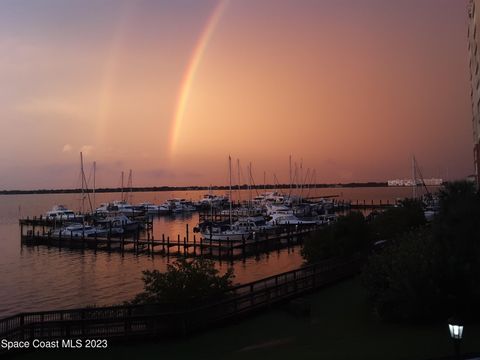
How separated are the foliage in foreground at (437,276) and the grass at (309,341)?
0.78 m

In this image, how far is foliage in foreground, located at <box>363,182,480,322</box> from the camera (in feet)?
55.8

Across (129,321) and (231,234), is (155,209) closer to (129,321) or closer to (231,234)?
(231,234)

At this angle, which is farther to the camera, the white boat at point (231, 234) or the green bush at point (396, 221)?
the white boat at point (231, 234)

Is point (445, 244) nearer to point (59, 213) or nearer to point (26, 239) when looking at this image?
point (26, 239)

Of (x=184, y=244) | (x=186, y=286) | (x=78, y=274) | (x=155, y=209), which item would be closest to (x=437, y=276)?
(x=186, y=286)

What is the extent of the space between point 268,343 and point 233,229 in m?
50.4

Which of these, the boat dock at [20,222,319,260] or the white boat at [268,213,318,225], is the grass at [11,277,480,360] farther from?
the white boat at [268,213,318,225]

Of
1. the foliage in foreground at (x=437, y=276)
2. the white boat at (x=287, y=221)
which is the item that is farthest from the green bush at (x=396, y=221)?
the white boat at (x=287, y=221)

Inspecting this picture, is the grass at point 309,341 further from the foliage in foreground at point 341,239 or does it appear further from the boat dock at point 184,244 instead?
the boat dock at point 184,244

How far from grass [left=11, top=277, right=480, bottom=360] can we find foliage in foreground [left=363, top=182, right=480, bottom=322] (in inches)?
30.8

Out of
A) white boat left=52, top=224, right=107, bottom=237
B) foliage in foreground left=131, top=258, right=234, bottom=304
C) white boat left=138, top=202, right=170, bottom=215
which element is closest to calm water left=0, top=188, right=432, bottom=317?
white boat left=52, top=224, right=107, bottom=237

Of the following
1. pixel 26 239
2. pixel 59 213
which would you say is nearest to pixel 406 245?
pixel 26 239

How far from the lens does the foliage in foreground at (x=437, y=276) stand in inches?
670

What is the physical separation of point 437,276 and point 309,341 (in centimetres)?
510
